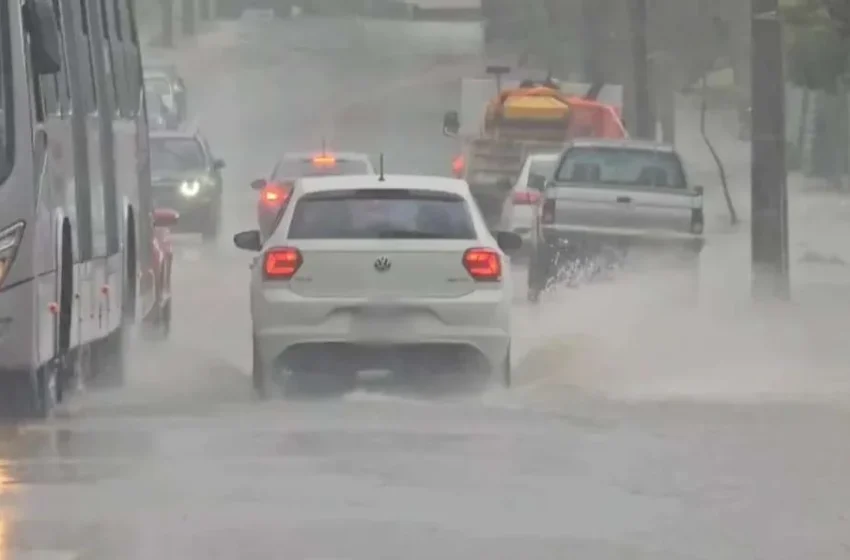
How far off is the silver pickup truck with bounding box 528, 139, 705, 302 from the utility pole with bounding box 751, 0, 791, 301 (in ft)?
2.56

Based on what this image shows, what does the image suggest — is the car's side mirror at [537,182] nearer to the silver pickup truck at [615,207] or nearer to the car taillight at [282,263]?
the silver pickup truck at [615,207]

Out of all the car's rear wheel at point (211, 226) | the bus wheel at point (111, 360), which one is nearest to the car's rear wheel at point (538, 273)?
the bus wheel at point (111, 360)

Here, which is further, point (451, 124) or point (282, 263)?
point (451, 124)

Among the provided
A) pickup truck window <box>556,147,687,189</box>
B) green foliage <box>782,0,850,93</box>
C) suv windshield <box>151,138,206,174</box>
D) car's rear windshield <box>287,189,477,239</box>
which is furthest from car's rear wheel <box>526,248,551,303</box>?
suv windshield <box>151,138,206,174</box>

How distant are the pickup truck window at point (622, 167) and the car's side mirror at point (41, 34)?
1262 centimetres

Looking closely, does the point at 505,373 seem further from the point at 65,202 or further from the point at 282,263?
the point at 65,202

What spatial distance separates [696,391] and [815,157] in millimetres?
38640

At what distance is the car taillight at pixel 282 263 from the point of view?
15719 mm

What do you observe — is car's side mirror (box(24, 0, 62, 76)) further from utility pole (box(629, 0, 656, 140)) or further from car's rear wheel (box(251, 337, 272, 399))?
utility pole (box(629, 0, 656, 140))

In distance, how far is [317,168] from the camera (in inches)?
1398

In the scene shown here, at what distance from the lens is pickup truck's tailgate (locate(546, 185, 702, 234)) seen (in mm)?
25281

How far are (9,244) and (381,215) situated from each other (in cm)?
326

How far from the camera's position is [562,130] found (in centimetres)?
3969

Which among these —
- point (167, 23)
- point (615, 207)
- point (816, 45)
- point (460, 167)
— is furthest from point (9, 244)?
point (167, 23)
